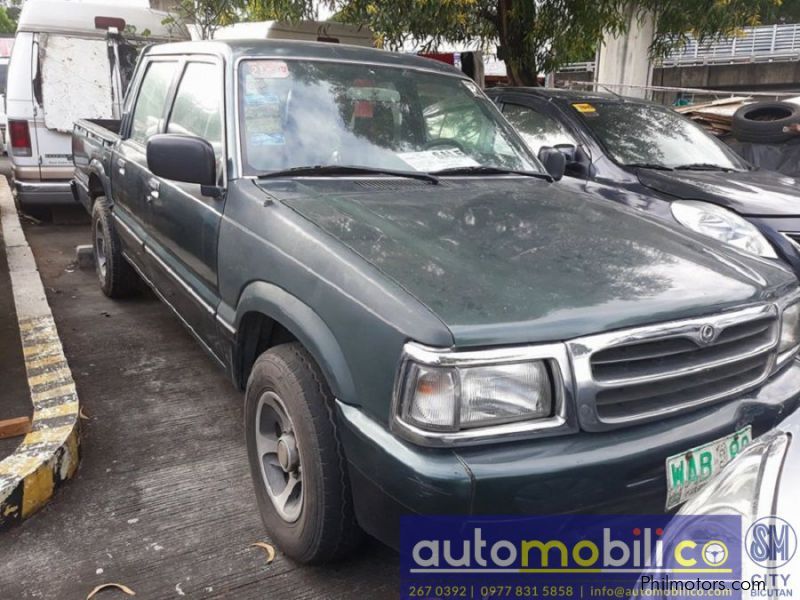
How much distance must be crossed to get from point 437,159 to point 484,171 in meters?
0.23

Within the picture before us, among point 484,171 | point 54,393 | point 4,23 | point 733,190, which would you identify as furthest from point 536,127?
point 4,23

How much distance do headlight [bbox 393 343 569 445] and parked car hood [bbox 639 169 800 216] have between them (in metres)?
3.23

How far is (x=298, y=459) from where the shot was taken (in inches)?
92.7

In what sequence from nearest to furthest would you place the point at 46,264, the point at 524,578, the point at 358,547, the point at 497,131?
the point at 524,578 < the point at 358,547 < the point at 497,131 < the point at 46,264

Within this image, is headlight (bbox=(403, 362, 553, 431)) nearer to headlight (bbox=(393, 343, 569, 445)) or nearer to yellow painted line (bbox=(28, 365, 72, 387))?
headlight (bbox=(393, 343, 569, 445))

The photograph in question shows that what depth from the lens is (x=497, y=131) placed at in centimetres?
357

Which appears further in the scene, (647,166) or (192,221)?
(647,166)

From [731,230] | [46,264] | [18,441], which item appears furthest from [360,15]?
[18,441]

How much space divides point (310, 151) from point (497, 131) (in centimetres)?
113

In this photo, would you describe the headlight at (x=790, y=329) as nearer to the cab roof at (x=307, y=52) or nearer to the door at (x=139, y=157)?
the cab roof at (x=307, y=52)

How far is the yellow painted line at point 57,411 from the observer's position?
310 cm

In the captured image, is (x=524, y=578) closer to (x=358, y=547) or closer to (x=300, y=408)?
(x=358, y=547)

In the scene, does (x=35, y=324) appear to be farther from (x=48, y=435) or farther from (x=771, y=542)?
(x=771, y=542)

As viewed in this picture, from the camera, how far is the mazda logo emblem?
201 cm
